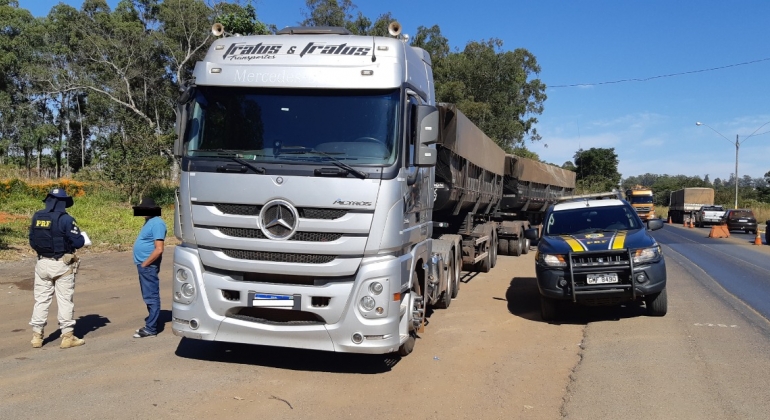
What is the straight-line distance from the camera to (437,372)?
6.44m

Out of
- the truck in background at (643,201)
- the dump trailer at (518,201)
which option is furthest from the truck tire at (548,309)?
the truck in background at (643,201)

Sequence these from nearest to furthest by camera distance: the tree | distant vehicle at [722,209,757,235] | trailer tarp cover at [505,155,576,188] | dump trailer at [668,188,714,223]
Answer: trailer tarp cover at [505,155,576,188]
distant vehicle at [722,209,757,235]
dump trailer at [668,188,714,223]
the tree

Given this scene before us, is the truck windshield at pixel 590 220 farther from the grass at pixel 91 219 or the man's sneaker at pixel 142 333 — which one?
the grass at pixel 91 219

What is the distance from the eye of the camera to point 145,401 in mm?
5301

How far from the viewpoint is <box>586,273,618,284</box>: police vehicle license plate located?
8.54 m

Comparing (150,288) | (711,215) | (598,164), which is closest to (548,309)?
(150,288)

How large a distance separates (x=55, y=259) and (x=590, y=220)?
7.48 metres

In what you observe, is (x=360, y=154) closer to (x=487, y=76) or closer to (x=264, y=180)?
(x=264, y=180)

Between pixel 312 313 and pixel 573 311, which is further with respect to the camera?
pixel 573 311

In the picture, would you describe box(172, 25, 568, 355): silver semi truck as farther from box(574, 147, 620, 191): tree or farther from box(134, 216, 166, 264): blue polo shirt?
box(574, 147, 620, 191): tree

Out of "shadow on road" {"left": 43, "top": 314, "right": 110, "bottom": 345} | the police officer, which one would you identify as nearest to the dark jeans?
the police officer

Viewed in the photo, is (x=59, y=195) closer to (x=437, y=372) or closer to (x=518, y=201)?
(x=437, y=372)

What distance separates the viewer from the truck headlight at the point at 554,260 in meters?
8.81

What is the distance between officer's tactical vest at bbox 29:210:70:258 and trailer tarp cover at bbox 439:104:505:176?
430 cm
